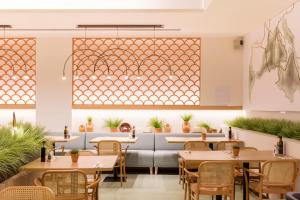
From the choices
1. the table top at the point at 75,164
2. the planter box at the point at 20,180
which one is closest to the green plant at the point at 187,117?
the table top at the point at 75,164

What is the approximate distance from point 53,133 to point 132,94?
2.24 m

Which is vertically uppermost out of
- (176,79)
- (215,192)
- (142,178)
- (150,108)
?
(176,79)

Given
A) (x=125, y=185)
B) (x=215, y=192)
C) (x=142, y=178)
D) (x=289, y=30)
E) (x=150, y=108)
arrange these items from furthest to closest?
(x=150, y=108) → (x=142, y=178) → (x=125, y=185) → (x=289, y=30) → (x=215, y=192)

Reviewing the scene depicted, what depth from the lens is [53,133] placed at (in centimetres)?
977

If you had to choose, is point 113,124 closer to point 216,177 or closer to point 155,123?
point 155,123

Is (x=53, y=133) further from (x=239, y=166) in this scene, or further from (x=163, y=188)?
(x=239, y=166)

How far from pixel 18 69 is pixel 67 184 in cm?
709

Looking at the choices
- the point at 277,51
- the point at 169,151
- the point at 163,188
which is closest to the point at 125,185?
the point at 163,188

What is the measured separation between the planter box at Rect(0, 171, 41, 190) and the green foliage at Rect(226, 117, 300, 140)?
378 centimetres

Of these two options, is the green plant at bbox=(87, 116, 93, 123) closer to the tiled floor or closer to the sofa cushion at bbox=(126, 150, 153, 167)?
the sofa cushion at bbox=(126, 150, 153, 167)

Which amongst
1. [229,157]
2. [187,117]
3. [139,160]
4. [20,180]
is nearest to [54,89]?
[139,160]

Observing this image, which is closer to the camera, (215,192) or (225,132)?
(215,192)

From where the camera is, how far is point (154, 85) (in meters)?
10.5

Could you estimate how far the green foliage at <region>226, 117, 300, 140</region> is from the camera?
241 inches
